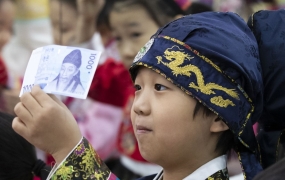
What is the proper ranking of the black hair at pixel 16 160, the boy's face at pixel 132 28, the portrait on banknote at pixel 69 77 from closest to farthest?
the portrait on banknote at pixel 69 77 < the black hair at pixel 16 160 < the boy's face at pixel 132 28

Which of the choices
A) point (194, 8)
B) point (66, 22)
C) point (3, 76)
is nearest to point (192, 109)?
point (194, 8)

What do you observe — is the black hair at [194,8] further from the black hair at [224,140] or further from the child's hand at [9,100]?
the black hair at [224,140]

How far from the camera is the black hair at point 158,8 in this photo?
10.6 ft

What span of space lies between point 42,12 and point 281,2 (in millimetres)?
1587

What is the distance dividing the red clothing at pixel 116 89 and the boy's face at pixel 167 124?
1.59 meters

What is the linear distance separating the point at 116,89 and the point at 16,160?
1.71 metres

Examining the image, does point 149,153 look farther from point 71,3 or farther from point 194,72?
point 71,3

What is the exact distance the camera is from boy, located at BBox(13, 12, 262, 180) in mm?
1611

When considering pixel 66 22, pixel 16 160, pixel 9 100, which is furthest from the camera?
pixel 66 22

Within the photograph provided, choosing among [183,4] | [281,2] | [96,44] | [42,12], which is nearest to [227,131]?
[183,4]

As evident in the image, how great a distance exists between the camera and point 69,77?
5.29 feet

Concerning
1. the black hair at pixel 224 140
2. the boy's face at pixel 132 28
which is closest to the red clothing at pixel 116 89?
the boy's face at pixel 132 28

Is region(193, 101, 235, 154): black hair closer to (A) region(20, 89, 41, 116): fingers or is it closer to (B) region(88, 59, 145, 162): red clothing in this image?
(A) region(20, 89, 41, 116): fingers

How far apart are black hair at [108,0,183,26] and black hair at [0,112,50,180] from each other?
146cm
